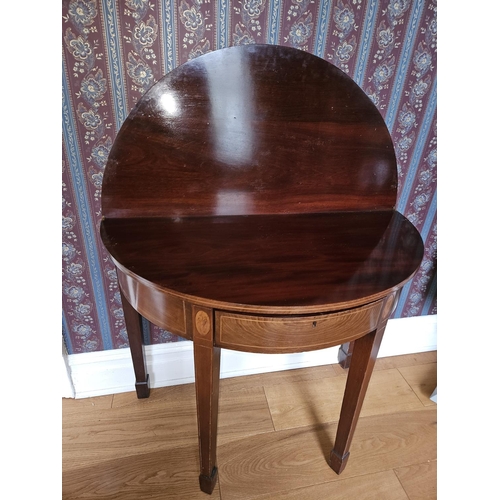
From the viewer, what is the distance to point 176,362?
1388mm

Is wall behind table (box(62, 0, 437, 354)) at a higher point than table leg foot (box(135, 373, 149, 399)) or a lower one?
higher

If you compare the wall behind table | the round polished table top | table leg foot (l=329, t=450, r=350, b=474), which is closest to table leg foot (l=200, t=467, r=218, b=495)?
table leg foot (l=329, t=450, r=350, b=474)

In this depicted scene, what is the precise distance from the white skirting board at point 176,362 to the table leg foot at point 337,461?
43 centimetres

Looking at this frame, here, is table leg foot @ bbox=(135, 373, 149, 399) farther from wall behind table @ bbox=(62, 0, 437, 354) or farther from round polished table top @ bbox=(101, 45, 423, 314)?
round polished table top @ bbox=(101, 45, 423, 314)

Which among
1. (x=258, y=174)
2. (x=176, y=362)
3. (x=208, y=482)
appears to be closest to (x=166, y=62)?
(x=258, y=174)

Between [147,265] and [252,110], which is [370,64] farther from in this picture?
[147,265]

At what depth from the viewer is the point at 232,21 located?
924 millimetres

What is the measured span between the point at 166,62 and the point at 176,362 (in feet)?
3.33

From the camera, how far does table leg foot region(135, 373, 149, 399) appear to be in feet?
4.35

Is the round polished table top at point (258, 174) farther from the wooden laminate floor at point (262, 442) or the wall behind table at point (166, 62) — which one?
the wooden laminate floor at point (262, 442)

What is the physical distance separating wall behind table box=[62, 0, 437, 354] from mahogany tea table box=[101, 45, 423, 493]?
7 centimetres

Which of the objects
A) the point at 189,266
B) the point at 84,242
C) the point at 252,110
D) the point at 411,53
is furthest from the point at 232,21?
the point at 84,242

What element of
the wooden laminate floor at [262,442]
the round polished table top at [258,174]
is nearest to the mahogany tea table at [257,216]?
the round polished table top at [258,174]

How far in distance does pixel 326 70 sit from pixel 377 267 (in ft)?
1.85
